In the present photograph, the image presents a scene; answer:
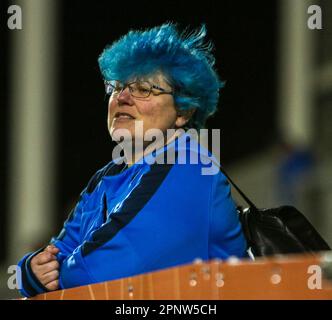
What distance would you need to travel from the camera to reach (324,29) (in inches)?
238

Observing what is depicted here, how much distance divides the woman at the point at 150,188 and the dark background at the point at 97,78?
3.71 metres

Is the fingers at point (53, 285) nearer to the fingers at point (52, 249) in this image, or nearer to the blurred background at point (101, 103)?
the fingers at point (52, 249)

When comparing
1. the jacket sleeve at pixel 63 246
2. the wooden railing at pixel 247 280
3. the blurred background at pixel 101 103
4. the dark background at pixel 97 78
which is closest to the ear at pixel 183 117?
the jacket sleeve at pixel 63 246

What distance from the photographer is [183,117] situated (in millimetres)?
2291

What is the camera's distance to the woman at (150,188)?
1.92 meters

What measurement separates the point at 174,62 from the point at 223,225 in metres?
0.49

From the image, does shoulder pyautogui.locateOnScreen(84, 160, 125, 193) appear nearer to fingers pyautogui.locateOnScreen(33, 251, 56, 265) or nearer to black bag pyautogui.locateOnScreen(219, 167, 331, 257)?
fingers pyautogui.locateOnScreen(33, 251, 56, 265)

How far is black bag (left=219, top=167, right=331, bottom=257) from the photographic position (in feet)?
6.70

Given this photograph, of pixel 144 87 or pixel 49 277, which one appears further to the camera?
pixel 144 87

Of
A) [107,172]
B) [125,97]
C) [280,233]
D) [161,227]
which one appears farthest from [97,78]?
[161,227]

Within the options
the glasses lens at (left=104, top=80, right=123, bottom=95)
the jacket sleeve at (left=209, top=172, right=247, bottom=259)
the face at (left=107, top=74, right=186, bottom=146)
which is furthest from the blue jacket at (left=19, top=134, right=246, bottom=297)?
the glasses lens at (left=104, top=80, right=123, bottom=95)

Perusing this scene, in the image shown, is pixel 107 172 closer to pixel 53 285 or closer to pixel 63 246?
pixel 63 246

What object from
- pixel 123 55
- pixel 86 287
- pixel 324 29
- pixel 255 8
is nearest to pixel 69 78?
pixel 255 8

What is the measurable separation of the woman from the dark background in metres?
3.71
